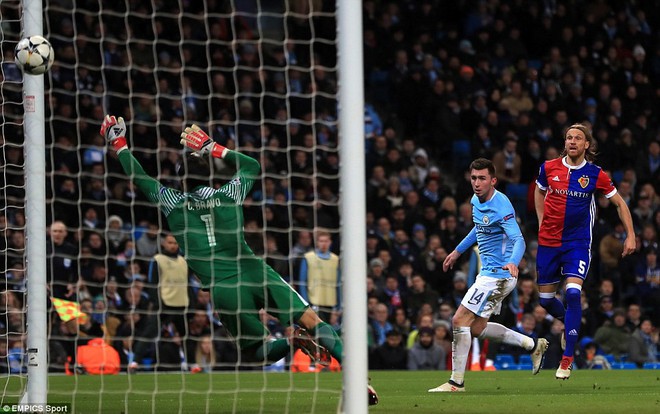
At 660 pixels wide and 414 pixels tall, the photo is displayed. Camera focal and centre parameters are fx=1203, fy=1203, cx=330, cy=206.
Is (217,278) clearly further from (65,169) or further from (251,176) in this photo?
(65,169)

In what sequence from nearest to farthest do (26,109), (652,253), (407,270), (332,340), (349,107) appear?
(349,107) < (26,109) < (332,340) < (407,270) < (652,253)

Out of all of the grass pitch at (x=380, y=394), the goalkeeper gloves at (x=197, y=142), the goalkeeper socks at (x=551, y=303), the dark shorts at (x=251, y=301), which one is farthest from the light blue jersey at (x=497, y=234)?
the goalkeeper gloves at (x=197, y=142)

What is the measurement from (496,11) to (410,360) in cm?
962

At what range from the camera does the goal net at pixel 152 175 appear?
1461cm

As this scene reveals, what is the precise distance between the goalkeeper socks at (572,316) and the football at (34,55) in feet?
17.2

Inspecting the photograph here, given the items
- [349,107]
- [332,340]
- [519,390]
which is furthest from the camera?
[519,390]

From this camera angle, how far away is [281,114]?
19234 millimetres

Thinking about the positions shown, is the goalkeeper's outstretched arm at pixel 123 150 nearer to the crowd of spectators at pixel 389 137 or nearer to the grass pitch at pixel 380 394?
the grass pitch at pixel 380 394

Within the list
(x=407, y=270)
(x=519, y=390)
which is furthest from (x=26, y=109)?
(x=407, y=270)

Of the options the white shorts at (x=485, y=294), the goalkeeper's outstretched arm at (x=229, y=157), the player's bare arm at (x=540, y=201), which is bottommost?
the white shorts at (x=485, y=294)

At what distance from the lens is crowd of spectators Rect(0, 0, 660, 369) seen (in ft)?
53.9

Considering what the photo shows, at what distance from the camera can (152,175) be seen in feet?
61.1

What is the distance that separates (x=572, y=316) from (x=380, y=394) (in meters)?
1.96

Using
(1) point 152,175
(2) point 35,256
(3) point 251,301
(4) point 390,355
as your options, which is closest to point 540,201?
(3) point 251,301
